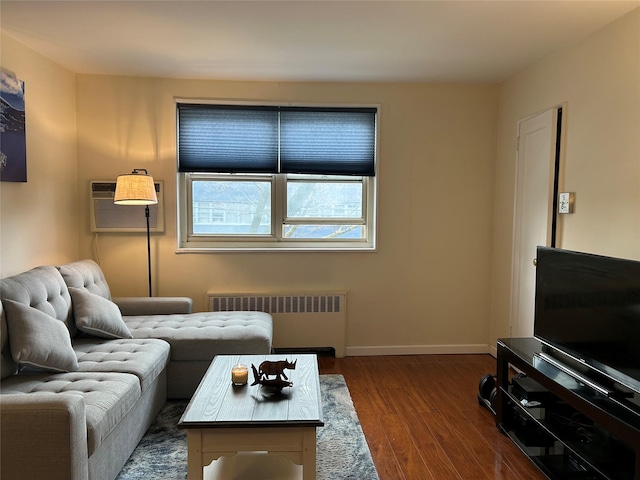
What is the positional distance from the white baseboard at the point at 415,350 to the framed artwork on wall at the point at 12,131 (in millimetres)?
2848

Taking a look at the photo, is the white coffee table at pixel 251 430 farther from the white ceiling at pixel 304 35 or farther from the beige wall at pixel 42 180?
the white ceiling at pixel 304 35

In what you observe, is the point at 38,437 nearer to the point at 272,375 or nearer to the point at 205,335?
the point at 272,375

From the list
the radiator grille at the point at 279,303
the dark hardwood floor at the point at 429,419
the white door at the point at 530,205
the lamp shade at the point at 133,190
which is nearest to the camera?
the dark hardwood floor at the point at 429,419

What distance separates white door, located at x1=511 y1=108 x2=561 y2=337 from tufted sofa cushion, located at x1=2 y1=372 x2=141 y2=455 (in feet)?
9.10

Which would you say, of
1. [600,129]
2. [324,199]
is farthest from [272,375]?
[600,129]

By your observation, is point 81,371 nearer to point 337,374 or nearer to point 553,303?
point 337,374

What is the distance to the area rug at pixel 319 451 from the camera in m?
2.11

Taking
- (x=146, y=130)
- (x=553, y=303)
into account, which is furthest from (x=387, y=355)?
(x=146, y=130)

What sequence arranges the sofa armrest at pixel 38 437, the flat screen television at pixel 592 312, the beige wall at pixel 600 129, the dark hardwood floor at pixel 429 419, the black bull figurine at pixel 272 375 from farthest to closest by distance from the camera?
the beige wall at pixel 600 129
the dark hardwood floor at pixel 429 419
the black bull figurine at pixel 272 375
the flat screen television at pixel 592 312
the sofa armrest at pixel 38 437

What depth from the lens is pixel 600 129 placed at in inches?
101

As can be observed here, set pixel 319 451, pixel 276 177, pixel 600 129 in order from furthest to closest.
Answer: pixel 276 177 → pixel 600 129 → pixel 319 451

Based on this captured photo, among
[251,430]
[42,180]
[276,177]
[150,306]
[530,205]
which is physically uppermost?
[276,177]

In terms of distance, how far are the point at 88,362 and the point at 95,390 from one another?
0.44m

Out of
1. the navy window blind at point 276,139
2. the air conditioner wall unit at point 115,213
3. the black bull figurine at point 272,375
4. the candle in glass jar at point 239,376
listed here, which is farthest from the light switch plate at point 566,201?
the air conditioner wall unit at point 115,213
